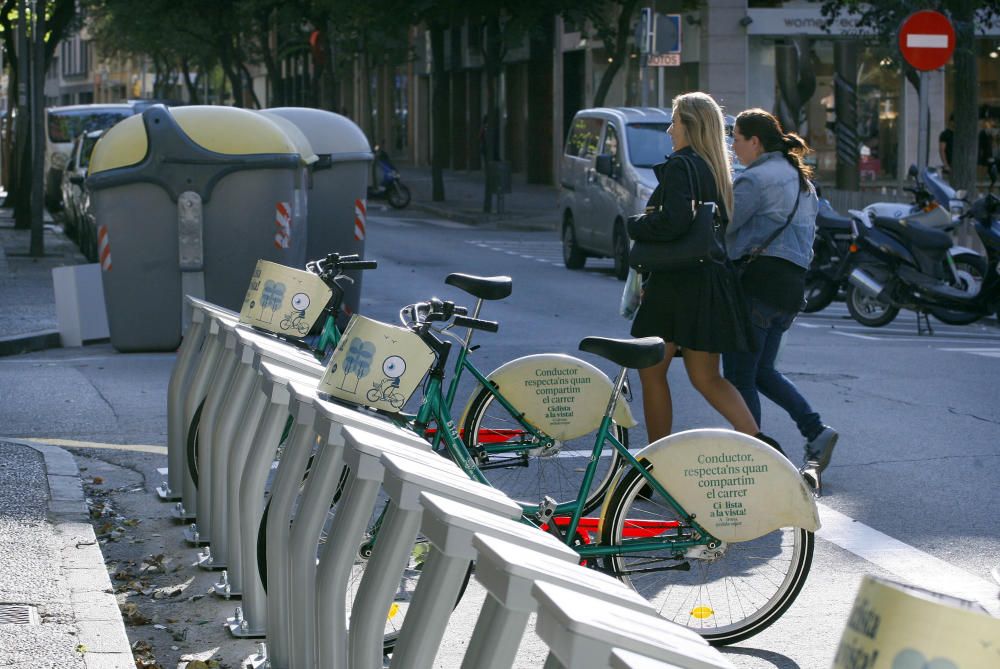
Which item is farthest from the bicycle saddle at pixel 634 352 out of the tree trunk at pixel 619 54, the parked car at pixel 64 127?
the parked car at pixel 64 127

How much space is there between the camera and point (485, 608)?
283 cm

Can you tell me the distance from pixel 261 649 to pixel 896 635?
11.7 ft

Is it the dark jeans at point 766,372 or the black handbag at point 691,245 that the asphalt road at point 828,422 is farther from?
the black handbag at point 691,245

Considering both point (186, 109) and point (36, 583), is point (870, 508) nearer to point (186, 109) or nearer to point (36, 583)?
point (36, 583)

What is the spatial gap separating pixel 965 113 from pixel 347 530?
17625mm

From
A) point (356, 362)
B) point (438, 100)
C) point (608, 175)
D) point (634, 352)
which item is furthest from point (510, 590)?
point (438, 100)

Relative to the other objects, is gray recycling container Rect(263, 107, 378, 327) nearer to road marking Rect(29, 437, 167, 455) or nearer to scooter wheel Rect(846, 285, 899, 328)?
scooter wheel Rect(846, 285, 899, 328)

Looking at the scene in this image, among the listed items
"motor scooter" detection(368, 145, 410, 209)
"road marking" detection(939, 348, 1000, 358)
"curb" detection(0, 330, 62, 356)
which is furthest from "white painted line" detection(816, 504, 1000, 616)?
"motor scooter" detection(368, 145, 410, 209)

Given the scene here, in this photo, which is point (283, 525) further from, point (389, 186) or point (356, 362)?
point (389, 186)

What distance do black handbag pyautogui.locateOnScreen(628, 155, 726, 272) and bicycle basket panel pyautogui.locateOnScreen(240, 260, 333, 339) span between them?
52.9 inches

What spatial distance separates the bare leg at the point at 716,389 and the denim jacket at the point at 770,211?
2.19 feet

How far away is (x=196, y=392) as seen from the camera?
6945 mm

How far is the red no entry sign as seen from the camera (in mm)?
17578

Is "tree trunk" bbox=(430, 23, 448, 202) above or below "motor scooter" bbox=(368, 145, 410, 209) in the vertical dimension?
above
